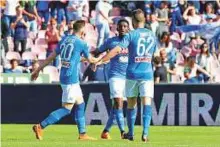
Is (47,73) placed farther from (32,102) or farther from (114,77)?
(114,77)

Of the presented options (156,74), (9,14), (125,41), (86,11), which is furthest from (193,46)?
(125,41)

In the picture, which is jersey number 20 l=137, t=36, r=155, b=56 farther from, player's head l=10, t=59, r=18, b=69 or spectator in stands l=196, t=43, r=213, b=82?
player's head l=10, t=59, r=18, b=69

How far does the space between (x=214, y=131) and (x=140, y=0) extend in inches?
388

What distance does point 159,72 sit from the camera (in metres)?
23.5

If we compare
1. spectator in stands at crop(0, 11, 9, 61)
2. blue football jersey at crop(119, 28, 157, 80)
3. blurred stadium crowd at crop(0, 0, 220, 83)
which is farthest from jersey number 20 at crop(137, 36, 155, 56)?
spectator in stands at crop(0, 11, 9, 61)

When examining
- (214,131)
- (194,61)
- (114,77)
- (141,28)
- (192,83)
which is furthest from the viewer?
(194,61)

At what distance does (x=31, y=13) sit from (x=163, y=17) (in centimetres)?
395

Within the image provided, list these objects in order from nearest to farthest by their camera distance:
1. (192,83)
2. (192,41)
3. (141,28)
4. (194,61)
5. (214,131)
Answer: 1. (141,28)
2. (214,131)
3. (192,83)
4. (194,61)
5. (192,41)

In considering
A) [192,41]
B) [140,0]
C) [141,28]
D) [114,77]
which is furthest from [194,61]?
[141,28]

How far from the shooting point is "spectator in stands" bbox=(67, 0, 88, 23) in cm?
2791

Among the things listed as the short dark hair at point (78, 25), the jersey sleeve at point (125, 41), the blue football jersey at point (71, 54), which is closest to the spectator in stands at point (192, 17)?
the blue football jersey at point (71, 54)

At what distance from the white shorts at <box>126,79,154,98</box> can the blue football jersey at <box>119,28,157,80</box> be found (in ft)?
0.27

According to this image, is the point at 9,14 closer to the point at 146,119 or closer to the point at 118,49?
the point at 118,49

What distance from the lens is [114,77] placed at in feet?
56.4
